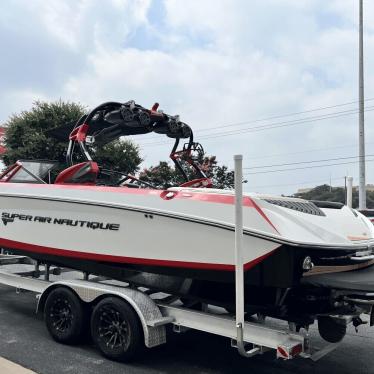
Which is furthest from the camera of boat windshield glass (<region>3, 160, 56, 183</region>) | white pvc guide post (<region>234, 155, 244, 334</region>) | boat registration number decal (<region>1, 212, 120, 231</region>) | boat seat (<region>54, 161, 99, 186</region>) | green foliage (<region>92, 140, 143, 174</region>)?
green foliage (<region>92, 140, 143, 174</region>)

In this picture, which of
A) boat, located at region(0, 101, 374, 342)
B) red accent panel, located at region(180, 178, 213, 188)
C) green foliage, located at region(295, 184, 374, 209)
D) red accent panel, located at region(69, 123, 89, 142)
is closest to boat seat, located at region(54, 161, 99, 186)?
boat, located at region(0, 101, 374, 342)

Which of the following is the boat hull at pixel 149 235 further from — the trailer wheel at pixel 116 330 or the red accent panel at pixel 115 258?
the trailer wheel at pixel 116 330

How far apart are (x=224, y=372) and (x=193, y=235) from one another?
130 cm

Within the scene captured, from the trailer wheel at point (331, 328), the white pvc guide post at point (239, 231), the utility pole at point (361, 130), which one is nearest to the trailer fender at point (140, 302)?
the white pvc guide post at point (239, 231)

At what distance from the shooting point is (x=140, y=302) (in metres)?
4.39

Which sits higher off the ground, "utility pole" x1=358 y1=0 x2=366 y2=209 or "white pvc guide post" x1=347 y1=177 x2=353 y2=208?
"utility pole" x1=358 y1=0 x2=366 y2=209

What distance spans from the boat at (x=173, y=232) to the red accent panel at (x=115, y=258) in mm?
10

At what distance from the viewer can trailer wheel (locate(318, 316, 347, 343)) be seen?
159 inches

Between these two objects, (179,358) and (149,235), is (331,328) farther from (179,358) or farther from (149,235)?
(149,235)

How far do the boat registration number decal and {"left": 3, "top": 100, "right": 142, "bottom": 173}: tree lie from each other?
10.4m

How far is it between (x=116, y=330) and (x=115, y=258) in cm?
67

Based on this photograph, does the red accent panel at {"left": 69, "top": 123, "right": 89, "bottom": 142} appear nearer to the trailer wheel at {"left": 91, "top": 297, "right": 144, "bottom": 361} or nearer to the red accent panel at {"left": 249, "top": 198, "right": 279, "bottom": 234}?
the trailer wheel at {"left": 91, "top": 297, "right": 144, "bottom": 361}

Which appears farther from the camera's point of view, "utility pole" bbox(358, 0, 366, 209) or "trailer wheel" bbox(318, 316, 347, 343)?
"utility pole" bbox(358, 0, 366, 209)

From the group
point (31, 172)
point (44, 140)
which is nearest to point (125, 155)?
point (44, 140)
